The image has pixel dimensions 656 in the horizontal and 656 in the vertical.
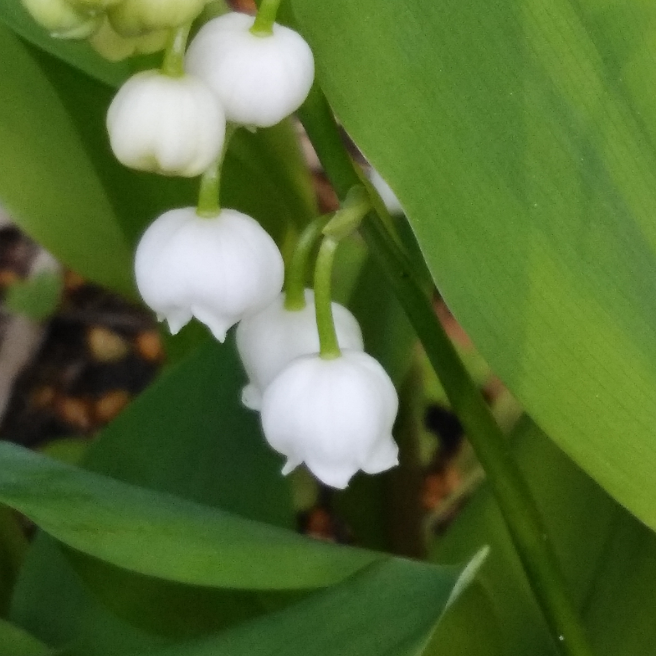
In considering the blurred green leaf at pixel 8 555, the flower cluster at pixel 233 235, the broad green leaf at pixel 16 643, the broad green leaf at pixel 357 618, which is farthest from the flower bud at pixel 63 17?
the blurred green leaf at pixel 8 555

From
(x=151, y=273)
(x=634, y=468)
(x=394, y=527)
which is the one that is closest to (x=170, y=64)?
(x=151, y=273)

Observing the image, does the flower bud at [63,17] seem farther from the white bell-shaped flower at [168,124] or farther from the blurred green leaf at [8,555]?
the blurred green leaf at [8,555]

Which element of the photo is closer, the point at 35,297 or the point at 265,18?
the point at 265,18

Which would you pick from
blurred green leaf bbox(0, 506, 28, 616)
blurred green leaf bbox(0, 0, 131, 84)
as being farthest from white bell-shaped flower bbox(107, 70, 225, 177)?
blurred green leaf bbox(0, 506, 28, 616)

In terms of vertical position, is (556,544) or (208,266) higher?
(208,266)

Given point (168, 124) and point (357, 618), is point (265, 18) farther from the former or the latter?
point (357, 618)

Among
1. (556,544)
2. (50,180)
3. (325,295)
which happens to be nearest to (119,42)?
(325,295)
